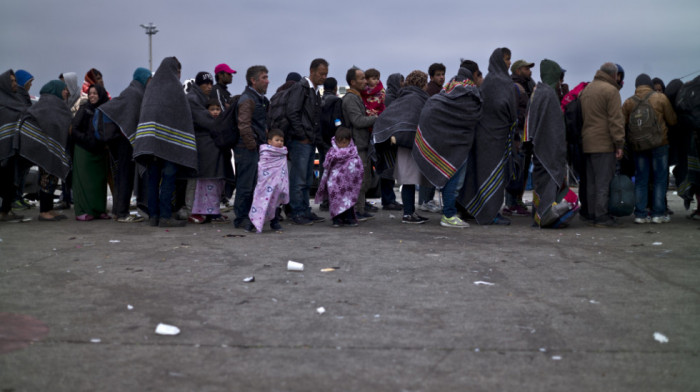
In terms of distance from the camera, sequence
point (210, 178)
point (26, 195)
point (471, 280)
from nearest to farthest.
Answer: point (471, 280) < point (210, 178) < point (26, 195)

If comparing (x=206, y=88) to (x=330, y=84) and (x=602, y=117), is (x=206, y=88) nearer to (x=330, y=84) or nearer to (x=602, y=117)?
(x=330, y=84)

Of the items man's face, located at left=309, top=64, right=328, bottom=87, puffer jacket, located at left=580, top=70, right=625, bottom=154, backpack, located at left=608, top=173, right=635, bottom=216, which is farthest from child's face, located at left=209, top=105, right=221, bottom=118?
backpack, located at left=608, top=173, right=635, bottom=216

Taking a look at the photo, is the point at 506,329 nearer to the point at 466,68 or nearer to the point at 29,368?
the point at 29,368

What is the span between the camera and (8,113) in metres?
9.03

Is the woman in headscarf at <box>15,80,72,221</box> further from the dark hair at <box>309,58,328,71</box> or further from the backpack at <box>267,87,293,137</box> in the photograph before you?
the dark hair at <box>309,58,328,71</box>

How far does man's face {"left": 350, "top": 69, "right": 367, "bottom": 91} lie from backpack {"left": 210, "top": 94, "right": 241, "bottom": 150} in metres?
1.86

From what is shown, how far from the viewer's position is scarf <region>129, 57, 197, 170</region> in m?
8.43

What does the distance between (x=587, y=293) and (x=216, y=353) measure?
109 inches

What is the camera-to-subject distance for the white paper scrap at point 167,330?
3828 millimetres

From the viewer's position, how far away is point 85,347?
355 cm

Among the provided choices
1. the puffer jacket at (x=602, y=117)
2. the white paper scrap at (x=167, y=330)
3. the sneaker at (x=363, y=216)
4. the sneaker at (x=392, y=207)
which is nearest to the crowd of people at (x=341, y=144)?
the puffer jacket at (x=602, y=117)

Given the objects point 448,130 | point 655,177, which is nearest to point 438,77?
point 448,130

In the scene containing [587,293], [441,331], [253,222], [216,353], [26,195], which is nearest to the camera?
[216,353]

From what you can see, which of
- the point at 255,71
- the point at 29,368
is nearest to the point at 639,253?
the point at 255,71
